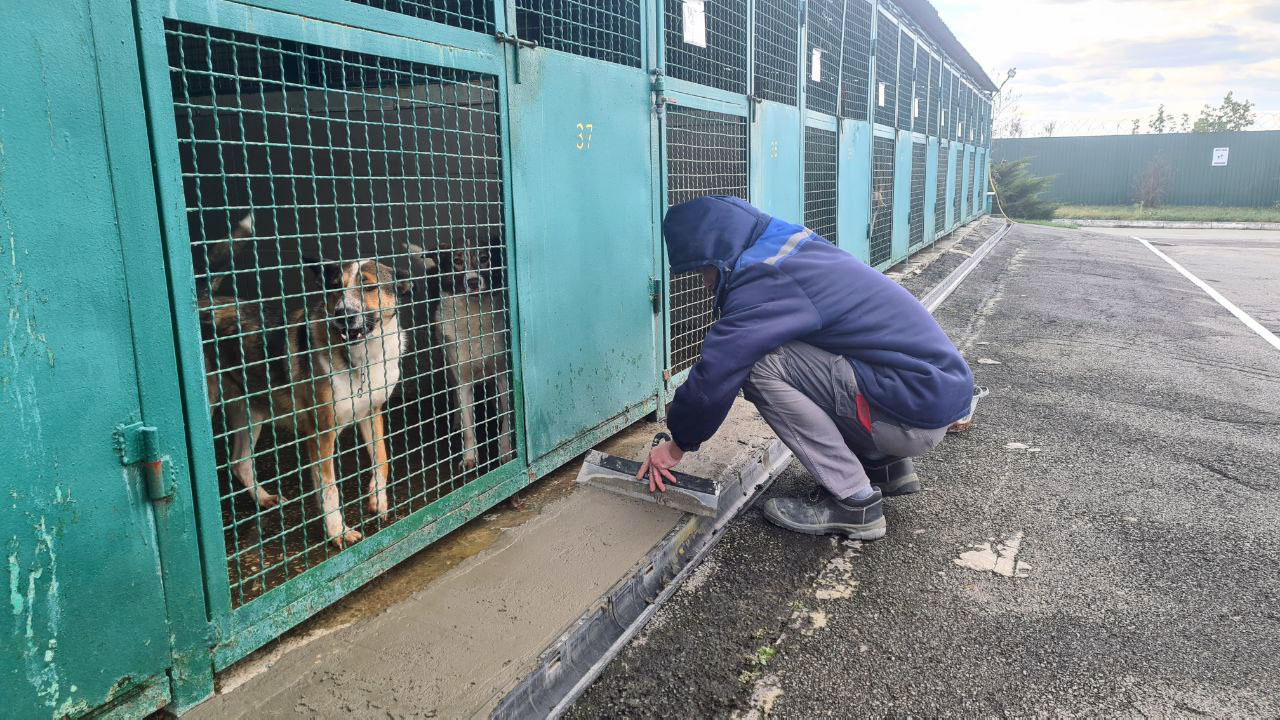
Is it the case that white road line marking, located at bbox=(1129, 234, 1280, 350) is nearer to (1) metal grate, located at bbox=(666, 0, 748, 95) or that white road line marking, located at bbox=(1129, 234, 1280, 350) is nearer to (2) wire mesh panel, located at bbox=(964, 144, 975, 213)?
(2) wire mesh panel, located at bbox=(964, 144, 975, 213)

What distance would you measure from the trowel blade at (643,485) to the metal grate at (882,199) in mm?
6563

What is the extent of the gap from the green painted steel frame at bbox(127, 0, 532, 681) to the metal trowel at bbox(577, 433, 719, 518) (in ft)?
2.59

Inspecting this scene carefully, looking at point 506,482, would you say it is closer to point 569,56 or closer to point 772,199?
point 569,56

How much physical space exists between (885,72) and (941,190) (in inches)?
243

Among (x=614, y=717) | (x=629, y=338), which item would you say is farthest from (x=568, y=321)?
(x=614, y=717)

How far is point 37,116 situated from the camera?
1.71m

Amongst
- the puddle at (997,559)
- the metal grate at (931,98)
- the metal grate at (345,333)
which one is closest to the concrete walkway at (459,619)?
the metal grate at (345,333)

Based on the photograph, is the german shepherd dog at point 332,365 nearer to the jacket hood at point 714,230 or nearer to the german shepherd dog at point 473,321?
the german shepherd dog at point 473,321

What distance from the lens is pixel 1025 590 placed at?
116 inches

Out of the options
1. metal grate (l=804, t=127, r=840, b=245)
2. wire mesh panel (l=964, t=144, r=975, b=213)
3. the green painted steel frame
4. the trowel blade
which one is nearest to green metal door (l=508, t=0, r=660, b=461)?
the trowel blade

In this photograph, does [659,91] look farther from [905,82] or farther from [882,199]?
[905,82]

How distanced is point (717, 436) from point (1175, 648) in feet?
7.61

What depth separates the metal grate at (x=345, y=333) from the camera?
7.77 feet

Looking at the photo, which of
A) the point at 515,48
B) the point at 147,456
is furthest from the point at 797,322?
the point at 147,456
